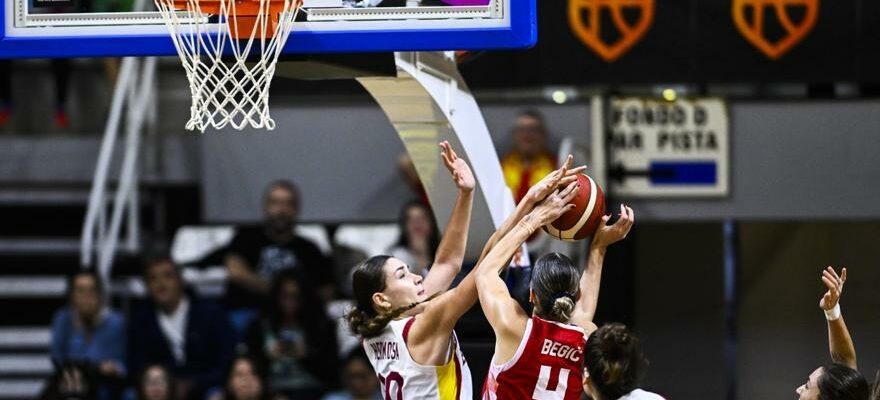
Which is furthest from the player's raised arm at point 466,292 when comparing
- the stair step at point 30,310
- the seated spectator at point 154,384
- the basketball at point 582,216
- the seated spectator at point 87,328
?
the stair step at point 30,310

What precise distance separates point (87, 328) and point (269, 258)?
1160 mm

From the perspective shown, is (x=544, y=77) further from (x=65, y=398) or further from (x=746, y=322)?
(x=65, y=398)

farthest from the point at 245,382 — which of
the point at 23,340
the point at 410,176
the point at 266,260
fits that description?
the point at 23,340

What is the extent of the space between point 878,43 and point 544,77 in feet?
6.37

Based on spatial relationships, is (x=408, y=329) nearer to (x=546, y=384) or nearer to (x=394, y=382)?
(x=394, y=382)

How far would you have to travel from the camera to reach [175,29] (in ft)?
19.7

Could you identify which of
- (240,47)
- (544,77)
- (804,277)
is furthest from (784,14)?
(240,47)

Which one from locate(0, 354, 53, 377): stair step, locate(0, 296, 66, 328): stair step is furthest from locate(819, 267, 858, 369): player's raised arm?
locate(0, 296, 66, 328): stair step

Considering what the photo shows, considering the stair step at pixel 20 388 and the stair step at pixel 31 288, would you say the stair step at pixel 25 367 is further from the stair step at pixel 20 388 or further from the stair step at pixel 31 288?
the stair step at pixel 31 288

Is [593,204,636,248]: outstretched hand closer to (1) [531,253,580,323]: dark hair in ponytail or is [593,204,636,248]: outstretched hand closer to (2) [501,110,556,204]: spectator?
(1) [531,253,580,323]: dark hair in ponytail

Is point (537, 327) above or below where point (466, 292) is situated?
below

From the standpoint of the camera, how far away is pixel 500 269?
565 centimetres

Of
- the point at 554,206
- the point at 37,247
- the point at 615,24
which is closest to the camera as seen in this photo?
the point at 554,206

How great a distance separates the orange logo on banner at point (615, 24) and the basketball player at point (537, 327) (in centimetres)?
410
